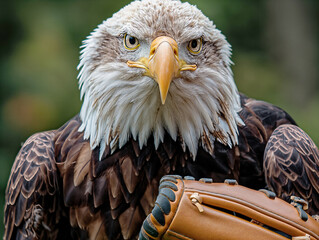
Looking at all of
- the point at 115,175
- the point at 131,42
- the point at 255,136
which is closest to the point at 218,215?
the point at 115,175

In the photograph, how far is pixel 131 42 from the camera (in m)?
3.26

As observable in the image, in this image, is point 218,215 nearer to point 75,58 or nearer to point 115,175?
point 115,175

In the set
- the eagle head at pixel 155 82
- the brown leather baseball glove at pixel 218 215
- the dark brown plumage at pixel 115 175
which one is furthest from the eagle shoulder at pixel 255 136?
the brown leather baseball glove at pixel 218 215

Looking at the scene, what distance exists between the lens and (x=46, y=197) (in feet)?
11.5

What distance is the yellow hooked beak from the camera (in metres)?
2.93

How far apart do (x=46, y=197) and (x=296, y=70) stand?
6552 millimetres

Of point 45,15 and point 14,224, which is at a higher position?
point 45,15

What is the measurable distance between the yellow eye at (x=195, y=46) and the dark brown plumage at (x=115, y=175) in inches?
21.4

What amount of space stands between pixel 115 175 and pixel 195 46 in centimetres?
90

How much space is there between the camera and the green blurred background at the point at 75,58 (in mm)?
7094

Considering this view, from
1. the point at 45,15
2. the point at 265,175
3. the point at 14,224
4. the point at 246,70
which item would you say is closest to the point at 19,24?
the point at 45,15

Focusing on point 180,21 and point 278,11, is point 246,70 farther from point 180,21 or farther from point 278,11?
point 180,21

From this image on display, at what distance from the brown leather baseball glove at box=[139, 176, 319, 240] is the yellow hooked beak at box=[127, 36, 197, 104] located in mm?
503

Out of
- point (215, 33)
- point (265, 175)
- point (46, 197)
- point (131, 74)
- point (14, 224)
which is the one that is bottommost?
point (14, 224)
